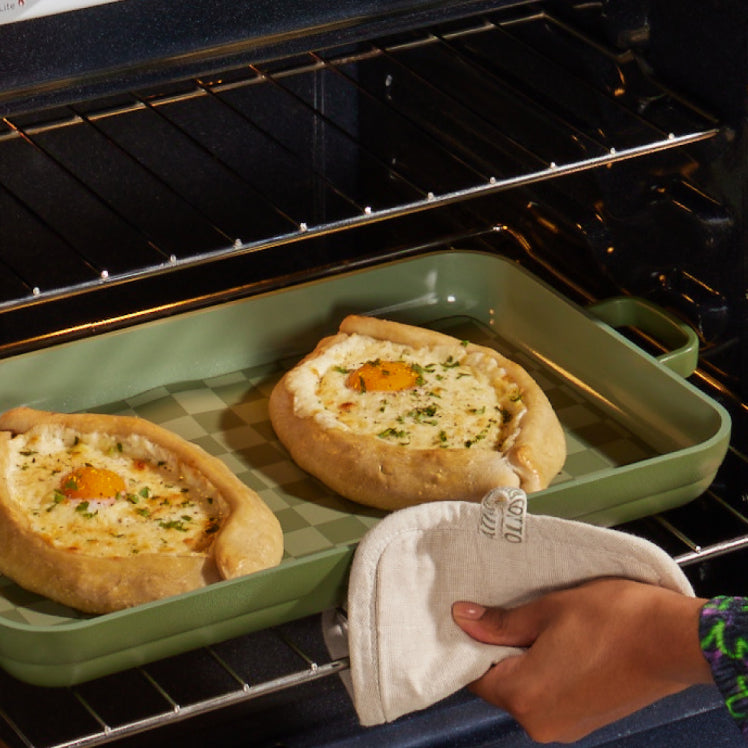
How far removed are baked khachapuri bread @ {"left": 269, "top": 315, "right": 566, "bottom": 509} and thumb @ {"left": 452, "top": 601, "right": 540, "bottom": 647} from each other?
14 cm

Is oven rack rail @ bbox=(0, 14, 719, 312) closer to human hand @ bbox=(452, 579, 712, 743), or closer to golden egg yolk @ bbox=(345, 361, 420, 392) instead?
golden egg yolk @ bbox=(345, 361, 420, 392)

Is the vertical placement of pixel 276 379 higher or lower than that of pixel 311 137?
lower

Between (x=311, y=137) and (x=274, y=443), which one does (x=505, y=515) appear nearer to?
(x=274, y=443)

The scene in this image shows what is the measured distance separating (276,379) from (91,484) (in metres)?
0.32

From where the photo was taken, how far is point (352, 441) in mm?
1524

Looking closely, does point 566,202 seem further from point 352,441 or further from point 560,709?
point 560,709

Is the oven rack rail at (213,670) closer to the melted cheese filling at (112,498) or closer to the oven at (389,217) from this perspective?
the oven at (389,217)

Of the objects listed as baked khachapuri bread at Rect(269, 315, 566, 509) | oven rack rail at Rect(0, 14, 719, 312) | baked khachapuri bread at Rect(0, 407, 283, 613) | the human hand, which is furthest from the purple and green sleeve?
oven rack rail at Rect(0, 14, 719, 312)

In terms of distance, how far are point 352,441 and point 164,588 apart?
271 millimetres

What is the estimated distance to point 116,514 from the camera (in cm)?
146

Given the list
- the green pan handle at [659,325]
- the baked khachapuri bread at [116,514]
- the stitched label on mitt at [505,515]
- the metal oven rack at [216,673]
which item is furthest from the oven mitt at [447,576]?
the green pan handle at [659,325]

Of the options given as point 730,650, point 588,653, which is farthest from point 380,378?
point 730,650

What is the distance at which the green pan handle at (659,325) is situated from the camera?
5.35 ft

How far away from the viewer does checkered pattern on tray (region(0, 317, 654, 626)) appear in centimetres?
147
